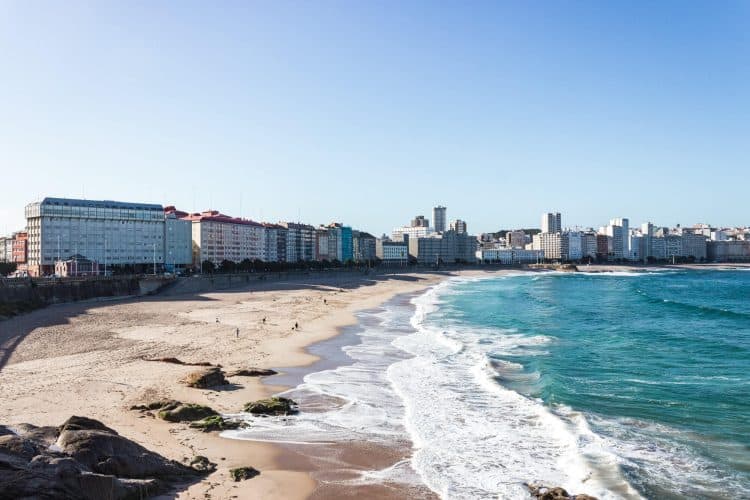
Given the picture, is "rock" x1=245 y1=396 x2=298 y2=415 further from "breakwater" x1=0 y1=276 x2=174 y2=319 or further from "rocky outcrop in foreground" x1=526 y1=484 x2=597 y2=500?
"breakwater" x1=0 y1=276 x2=174 y2=319

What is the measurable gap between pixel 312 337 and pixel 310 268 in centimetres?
9260

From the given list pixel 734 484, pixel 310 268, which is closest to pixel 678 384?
pixel 734 484

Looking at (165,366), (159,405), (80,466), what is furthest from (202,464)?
(165,366)

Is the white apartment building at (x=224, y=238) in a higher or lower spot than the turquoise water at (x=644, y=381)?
higher

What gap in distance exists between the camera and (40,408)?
52.0 feet

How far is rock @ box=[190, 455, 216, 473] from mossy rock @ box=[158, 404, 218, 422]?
3.24 metres

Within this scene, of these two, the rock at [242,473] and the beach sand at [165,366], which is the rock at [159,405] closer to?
the beach sand at [165,366]

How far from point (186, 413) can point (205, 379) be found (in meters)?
3.82

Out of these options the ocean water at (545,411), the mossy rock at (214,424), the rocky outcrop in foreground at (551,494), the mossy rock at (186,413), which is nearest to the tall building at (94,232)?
the ocean water at (545,411)

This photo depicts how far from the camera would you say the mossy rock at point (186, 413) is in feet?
50.2

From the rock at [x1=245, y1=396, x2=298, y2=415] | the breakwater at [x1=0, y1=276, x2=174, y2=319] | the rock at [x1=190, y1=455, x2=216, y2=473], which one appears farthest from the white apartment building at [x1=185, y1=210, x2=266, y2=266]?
the rock at [x1=190, y1=455, x2=216, y2=473]

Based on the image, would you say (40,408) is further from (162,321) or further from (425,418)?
(162,321)

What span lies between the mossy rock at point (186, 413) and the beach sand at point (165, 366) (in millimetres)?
292

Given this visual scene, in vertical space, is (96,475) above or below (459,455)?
above
